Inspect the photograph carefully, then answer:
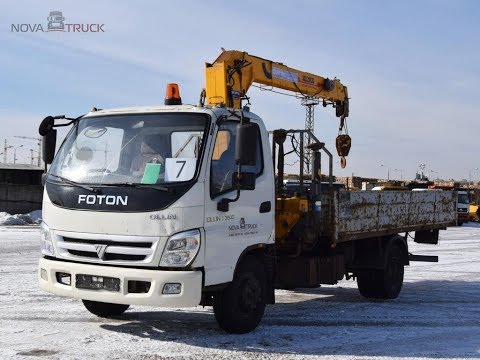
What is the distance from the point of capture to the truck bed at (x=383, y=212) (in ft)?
28.0

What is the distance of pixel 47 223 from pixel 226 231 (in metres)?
1.83

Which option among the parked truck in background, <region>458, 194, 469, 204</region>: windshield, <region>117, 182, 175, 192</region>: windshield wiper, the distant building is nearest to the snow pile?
the distant building

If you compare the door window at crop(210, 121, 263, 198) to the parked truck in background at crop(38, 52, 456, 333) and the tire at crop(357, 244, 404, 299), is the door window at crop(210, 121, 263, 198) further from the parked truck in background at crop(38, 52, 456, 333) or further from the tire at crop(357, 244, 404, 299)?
the tire at crop(357, 244, 404, 299)

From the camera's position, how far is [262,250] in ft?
23.6

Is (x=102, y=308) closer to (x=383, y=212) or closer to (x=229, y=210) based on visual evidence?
(x=229, y=210)

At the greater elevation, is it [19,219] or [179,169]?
[179,169]

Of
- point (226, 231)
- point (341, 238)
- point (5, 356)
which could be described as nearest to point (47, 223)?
point (5, 356)

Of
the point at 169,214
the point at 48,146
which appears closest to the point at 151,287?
the point at 169,214

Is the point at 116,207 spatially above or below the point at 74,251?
above

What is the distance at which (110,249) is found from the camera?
6164mm

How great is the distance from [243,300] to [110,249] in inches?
60.4

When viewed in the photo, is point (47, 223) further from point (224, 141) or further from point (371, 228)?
point (371, 228)

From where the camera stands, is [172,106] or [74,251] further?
[172,106]

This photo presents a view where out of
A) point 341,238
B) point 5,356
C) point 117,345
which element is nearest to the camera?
point 5,356
